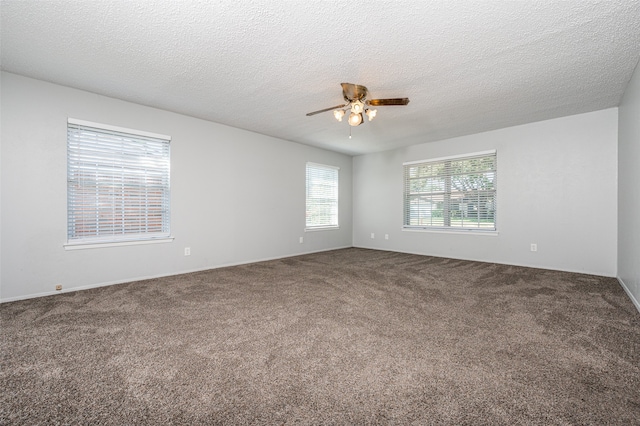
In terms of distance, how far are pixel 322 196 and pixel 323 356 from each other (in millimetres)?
4874

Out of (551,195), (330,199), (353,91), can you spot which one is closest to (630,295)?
(551,195)

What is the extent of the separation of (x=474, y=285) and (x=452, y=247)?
2055 millimetres

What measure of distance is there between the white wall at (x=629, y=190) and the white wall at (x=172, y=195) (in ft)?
15.6

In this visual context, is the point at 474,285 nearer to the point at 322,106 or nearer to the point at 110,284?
the point at 322,106

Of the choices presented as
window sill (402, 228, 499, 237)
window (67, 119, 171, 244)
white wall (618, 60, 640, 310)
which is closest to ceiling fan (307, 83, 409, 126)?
white wall (618, 60, 640, 310)

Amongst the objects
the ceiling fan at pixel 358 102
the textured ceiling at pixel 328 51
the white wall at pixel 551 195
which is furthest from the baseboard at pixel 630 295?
the ceiling fan at pixel 358 102

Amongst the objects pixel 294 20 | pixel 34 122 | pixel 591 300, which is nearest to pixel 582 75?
pixel 591 300

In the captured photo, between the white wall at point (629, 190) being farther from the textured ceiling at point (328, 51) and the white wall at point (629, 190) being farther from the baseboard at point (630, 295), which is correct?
the textured ceiling at point (328, 51)

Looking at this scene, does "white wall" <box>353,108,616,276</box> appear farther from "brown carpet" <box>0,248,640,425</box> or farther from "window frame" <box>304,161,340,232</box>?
"window frame" <box>304,161,340,232</box>

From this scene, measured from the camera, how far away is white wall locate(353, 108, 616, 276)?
401 centimetres

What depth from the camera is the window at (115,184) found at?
11.1 feet

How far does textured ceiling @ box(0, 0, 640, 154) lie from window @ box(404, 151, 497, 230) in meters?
1.44

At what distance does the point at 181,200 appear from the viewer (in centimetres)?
423

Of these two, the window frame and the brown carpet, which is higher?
the window frame
